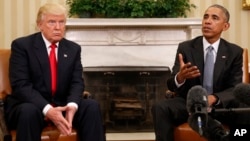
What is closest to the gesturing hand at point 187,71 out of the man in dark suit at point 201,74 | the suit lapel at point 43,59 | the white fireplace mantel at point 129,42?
the man in dark suit at point 201,74

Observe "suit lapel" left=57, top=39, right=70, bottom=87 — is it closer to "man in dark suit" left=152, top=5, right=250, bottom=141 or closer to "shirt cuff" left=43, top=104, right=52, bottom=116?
"shirt cuff" left=43, top=104, right=52, bottom=116

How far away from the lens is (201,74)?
3277mm

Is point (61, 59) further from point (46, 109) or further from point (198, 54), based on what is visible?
point (198, 54)

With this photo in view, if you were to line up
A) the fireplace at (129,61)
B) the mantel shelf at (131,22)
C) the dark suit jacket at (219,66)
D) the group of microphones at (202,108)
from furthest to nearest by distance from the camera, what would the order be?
the fireplace at (129,61), the mantel shelf at (131,22), the dark suit jacket at (219,66), the group of microphones at (202,108)

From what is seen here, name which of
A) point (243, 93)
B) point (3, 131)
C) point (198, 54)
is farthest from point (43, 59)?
point (243, 93)

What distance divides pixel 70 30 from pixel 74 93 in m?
1.97

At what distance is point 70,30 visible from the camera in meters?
4.84

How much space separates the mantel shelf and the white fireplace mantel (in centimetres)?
7

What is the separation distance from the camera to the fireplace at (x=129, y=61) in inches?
191

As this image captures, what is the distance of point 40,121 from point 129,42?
2257 mm

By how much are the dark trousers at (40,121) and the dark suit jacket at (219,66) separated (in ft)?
2.12

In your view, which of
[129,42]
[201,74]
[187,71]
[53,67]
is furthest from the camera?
[129,42]

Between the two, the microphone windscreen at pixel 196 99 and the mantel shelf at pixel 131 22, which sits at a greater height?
the mantel shelf at pixel 131 22

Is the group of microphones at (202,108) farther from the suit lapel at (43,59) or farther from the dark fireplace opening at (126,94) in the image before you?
the dark fireplace opening at (126,94)
